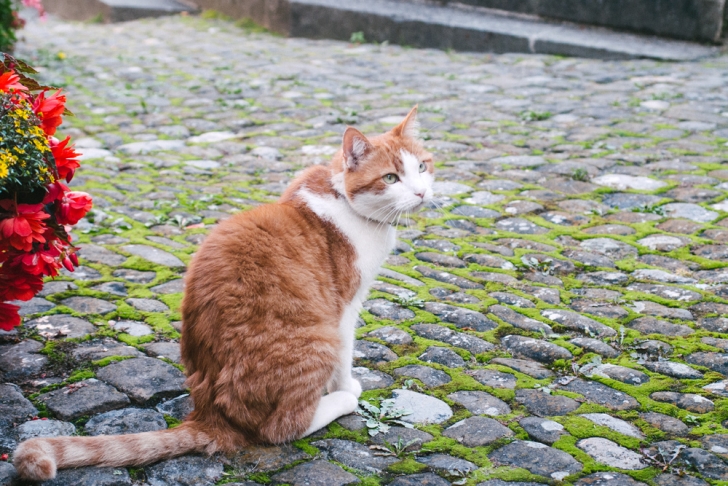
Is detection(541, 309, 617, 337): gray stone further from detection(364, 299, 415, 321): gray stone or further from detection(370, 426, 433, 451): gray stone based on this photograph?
detection(370, 426, 433, 451): gray stone

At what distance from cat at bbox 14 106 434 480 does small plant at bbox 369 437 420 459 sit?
256mm

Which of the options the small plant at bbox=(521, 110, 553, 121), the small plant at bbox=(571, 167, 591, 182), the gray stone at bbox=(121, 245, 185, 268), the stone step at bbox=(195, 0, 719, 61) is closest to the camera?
the gray stone at bbox=(121, 245, 185, 268)

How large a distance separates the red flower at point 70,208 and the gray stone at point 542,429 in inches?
81.2

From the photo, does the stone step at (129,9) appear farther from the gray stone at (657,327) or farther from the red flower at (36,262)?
the gray stone at (657,327)

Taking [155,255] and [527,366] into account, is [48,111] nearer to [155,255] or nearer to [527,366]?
[155,255]

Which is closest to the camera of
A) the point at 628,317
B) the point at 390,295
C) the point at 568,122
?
the point at 628,317

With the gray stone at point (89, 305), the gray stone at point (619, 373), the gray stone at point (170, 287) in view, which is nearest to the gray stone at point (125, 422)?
the gray stone at point (89, 305)

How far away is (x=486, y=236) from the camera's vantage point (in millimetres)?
4938

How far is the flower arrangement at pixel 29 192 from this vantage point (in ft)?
9.18

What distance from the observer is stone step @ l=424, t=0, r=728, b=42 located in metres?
9.30

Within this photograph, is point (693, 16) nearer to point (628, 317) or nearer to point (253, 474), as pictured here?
point (628, 317)

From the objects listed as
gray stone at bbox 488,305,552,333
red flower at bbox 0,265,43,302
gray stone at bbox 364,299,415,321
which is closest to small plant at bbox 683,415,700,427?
gray stone at bbox 488,305,552,333

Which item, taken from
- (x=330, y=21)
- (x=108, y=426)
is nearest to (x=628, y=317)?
(x=108, y=426)

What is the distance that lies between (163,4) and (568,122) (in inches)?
383
